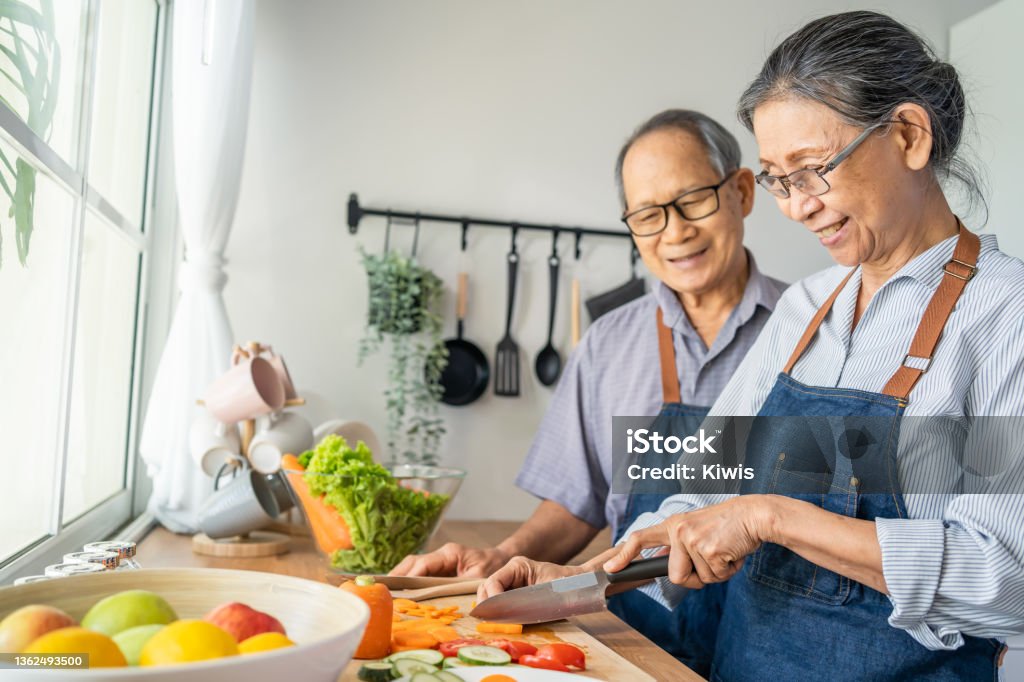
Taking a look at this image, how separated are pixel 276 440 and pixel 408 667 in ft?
3.21

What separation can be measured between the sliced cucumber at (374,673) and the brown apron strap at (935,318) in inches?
25.9

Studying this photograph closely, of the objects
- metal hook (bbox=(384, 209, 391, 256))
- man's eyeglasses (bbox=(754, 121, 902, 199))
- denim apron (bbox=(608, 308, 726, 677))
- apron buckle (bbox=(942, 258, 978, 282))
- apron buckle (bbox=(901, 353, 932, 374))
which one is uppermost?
metal hook (bbox=(384, 209, 391, 256))

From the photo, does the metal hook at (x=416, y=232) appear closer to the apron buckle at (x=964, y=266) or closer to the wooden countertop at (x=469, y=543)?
the wooden countertop at (x=469, y=543)

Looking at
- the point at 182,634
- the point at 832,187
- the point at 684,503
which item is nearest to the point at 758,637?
the point at 684,503

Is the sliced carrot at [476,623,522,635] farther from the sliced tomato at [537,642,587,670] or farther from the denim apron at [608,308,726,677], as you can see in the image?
the denim apron at [608,308,726,677]

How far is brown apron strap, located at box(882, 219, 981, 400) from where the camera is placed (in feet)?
3.26

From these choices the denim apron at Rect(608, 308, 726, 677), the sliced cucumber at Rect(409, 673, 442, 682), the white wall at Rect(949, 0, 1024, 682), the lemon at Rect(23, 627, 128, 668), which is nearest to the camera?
the lemon at Rect(23, 627, 128, 668)

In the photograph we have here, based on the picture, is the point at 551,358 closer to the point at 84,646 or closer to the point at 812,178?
the point at 812,178

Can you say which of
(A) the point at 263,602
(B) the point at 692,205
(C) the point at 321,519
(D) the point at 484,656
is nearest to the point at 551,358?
(B) the point at 692,205

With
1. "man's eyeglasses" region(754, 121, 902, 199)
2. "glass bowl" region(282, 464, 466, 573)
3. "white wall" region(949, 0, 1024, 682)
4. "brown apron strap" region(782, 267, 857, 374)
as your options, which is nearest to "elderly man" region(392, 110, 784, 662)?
"glass bowl" region(282, 464, 466, 573)

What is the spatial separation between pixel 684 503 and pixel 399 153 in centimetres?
157

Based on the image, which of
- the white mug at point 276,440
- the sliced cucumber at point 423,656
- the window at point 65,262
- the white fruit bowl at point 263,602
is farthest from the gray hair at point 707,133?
the white fruit bowl at point 263,602

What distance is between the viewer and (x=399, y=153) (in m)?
2.48

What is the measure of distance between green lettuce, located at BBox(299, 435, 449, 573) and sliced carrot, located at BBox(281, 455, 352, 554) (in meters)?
0.02
